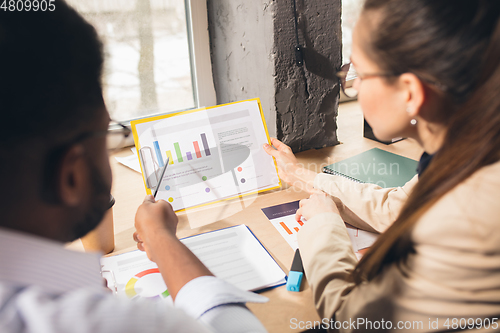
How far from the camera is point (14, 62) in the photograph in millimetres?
Result: 342

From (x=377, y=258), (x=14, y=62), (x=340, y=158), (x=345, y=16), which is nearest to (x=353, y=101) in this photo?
(x=345, y=16)

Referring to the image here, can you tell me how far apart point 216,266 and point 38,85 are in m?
0.52

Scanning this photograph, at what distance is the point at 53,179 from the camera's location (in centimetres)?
39

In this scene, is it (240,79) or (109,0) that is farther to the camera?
(240,79)

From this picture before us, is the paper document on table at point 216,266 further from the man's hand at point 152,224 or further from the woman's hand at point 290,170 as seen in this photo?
the woman's hand at point 290,170

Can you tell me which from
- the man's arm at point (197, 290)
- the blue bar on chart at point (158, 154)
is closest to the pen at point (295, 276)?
the man's arm at point (197, 290)

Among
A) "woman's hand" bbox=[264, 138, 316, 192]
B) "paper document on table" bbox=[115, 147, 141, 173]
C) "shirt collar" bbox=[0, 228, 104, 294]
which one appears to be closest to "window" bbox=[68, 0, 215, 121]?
"paper document on table" bbox=[115, 147, 141, 173]

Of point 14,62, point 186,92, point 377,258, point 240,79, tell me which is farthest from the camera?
point 186,92

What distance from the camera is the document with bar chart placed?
979mm

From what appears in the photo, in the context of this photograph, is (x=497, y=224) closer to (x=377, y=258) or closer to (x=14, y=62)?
(x=377, y=258)

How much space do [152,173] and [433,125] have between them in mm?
704

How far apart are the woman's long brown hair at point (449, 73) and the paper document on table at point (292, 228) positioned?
260 mm

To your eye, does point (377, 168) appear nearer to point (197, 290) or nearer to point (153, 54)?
point (197, 290)

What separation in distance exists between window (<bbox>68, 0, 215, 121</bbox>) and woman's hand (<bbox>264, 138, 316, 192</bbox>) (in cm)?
57
